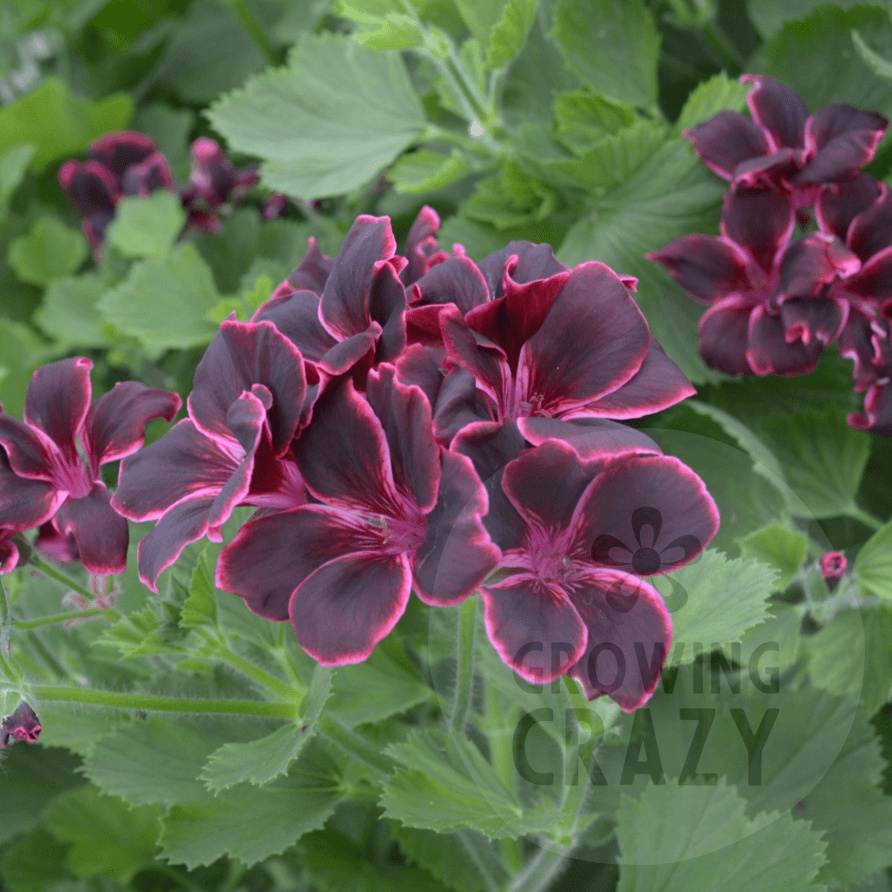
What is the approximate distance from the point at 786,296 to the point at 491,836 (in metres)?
0.55

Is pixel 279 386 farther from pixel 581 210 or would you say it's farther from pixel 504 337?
pixel 581 210

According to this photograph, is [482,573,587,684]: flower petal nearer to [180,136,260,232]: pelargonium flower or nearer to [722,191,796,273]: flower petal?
[722,191,796,273]: flower petal

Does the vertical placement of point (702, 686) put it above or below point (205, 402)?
below

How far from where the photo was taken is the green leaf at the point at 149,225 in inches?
50.5

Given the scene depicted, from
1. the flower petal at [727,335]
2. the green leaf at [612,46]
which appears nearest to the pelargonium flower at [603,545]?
the flower petal at [727,335]

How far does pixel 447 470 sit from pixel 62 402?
13.8 inches

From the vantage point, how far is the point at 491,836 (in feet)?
1.93

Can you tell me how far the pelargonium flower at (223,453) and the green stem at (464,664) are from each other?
0.13 metres

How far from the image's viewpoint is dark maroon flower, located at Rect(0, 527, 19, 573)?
2.05 ft

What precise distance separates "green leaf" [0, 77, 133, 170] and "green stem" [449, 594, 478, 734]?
138 centimetres

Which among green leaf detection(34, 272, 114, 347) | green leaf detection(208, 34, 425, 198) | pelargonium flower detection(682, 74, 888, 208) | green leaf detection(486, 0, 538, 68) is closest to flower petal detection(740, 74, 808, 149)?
pelargonium flower detection(682, 74, 888, 208)

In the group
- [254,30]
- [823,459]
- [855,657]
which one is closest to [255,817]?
[855,657]

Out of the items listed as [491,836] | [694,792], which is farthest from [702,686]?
[491,836]

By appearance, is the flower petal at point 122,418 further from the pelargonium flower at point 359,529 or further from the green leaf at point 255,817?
the green leaf at point 255,817
